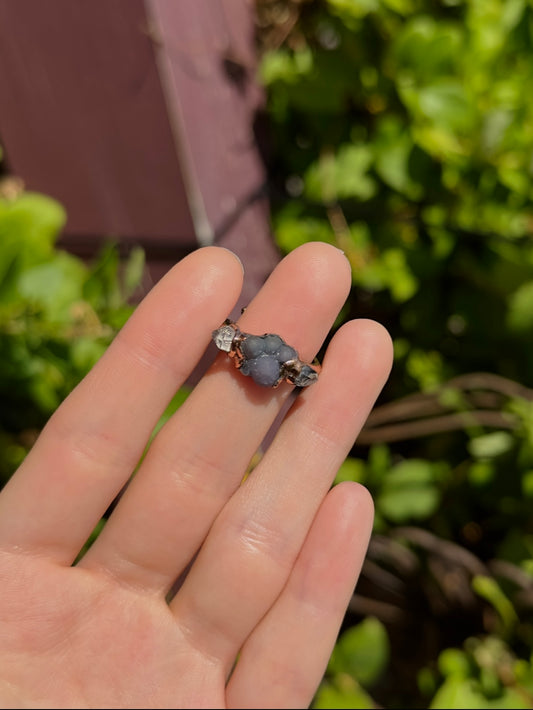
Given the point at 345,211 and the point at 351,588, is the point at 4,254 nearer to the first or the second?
the point at 345,211

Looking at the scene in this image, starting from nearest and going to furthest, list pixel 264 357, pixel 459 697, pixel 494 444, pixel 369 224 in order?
1. pixel 264 357
2. pixel 459 697
3. pixel 494 444
4. pixel 369 224

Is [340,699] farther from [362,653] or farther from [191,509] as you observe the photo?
[191,509]

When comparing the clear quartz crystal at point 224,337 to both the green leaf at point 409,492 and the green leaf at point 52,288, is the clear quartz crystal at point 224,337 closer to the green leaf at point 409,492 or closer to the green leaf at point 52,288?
the green leaf at point 52,288

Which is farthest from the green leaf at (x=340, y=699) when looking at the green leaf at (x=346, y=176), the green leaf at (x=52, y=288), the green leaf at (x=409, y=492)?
the green leaf at (x=346, y=176)

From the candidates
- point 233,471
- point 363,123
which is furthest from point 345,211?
point 233,471

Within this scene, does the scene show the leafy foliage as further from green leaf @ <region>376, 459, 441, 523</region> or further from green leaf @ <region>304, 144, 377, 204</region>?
green leaf @ <region>376, 459, 441, 523</region>

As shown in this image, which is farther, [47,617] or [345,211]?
[345,211]

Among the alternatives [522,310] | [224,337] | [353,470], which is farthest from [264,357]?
[522,310]
